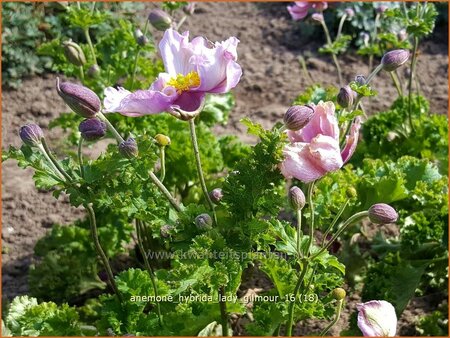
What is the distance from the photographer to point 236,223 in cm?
202

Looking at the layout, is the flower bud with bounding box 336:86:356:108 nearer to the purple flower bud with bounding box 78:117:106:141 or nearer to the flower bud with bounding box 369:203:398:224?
the flower bud with bounding box 369:203:398:224

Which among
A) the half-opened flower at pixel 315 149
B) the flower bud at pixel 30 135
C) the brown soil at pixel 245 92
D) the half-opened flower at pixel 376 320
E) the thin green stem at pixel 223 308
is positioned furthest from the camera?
the brown soil at pixel 245 92

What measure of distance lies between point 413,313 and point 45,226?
6.16 ft

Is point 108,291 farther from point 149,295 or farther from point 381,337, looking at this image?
point 381,337

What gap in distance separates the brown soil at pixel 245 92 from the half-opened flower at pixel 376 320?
1360 mm

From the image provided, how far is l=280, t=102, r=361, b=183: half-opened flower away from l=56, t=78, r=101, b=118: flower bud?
51 centimetres

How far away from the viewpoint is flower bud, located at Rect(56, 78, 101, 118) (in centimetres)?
194

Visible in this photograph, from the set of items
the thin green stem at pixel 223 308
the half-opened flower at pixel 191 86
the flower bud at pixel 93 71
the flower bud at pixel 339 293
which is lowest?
the thin green stem at pixel 223 308

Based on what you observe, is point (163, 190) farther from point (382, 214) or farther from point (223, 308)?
point (382, 214)

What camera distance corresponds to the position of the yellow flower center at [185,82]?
1975mm

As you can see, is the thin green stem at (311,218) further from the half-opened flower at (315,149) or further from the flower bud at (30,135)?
the flower bud at (30,135)

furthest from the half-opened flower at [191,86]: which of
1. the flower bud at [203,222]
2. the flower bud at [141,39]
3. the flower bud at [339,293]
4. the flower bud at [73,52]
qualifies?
the flower bud at [141,39]

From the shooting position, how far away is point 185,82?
6.49 feet

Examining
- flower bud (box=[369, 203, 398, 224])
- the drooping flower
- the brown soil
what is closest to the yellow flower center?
flower bud (box=[369, 203, 398, 224])
